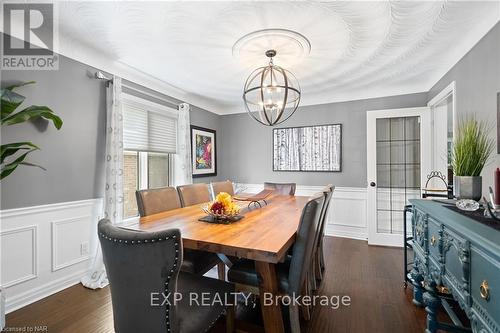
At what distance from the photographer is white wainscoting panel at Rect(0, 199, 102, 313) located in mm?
2023

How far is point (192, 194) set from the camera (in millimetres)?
2752

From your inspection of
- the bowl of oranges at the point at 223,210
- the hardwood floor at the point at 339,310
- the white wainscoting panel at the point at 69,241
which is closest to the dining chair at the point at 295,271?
the bowl of oranges at the point at 223,210

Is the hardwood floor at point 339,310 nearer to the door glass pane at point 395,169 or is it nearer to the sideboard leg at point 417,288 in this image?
the sideboard leg at point 417,288

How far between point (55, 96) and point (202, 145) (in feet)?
7.90

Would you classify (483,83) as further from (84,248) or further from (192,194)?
(84,248)

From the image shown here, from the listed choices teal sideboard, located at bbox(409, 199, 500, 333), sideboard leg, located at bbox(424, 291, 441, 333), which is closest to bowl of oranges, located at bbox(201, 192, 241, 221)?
teal sideboard, located at bbox(409, 199, 500, 333)

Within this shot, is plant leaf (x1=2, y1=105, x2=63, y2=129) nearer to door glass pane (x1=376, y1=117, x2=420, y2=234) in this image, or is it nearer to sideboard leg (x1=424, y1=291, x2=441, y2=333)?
sideboard leg (x1=424, y1=291, x2=441, y2=333)

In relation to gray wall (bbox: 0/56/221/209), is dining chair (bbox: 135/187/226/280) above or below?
below

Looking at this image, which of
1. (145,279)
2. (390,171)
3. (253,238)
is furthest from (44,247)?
(390,171)

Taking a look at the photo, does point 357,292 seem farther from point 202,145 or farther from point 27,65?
point 27,65

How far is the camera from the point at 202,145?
4516 mm

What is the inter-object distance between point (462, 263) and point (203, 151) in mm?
3965

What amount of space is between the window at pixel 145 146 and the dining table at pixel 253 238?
144 centimetres

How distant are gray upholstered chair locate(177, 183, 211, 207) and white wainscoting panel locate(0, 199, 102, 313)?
97 cm
